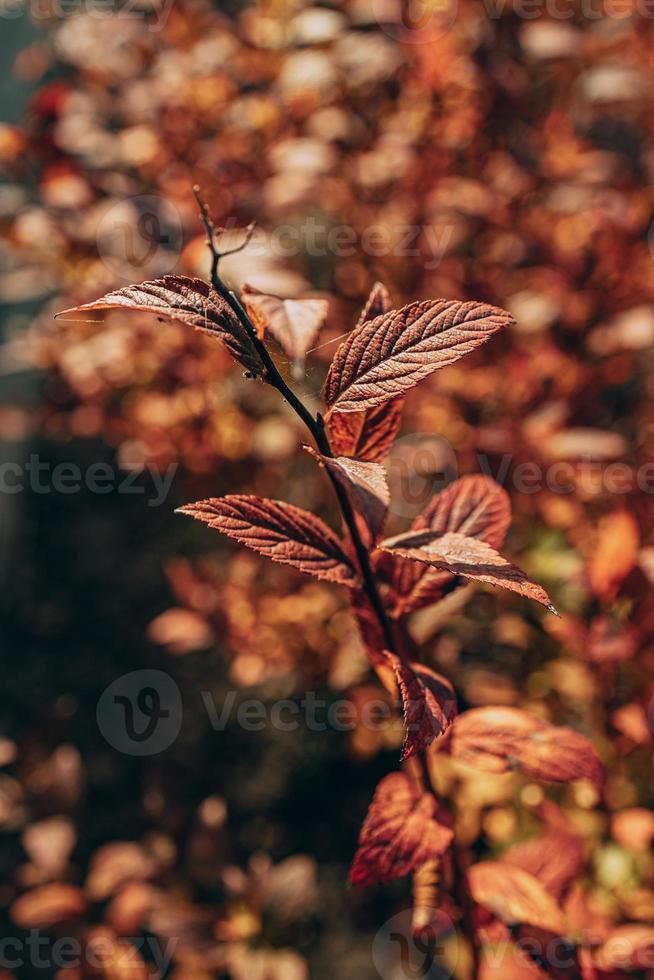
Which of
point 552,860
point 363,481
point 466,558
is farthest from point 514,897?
point 363,481

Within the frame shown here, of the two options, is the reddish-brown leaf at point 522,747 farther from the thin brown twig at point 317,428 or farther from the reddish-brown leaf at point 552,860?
the reddish-brown leaf at point 552,860

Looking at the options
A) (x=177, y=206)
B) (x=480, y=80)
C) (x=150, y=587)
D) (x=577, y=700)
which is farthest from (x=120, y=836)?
(x=480, y=80)

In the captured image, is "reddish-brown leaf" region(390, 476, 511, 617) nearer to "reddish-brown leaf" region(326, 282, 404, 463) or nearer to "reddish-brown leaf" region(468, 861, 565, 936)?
"reddish-brown leaf" region(326, 282, 404, 463)

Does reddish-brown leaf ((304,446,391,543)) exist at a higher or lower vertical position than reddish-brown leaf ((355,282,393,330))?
lower

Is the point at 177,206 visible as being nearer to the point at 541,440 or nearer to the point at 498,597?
the point at 541,440

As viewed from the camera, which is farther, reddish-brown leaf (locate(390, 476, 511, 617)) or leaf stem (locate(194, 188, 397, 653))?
reddish-brown leaf (locate(390, 476, 511, 617))

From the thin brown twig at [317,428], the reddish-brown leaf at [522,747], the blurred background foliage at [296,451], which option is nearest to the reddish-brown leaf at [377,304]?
the thin brown twig at [317,428]

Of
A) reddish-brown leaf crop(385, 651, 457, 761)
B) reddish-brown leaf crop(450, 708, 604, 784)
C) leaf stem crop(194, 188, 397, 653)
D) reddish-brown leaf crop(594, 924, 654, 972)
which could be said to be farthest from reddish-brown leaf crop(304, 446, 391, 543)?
reddish-brown leaf crop(594, 924, 654, 972)
